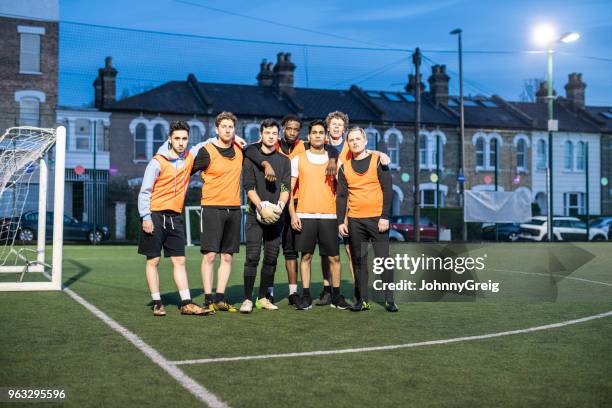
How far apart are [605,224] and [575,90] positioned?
2153 cm

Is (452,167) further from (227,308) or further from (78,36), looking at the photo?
(227,308)

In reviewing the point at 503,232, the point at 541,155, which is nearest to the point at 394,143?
the point at 541,155

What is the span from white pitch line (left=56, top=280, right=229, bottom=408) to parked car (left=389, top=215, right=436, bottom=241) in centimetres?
Answer: 2779

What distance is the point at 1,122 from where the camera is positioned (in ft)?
123

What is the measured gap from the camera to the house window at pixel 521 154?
167 feet

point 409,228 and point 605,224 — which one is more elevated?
point 605,224

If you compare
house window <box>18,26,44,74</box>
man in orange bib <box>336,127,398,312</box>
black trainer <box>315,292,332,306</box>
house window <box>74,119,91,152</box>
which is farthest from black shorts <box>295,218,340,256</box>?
house window <box>18,26,44,74</box>

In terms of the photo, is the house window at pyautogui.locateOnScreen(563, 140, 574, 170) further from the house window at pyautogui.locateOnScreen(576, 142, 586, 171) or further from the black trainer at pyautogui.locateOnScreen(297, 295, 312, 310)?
the black trainer at pyautogui.locateOnScreen(297, 295, 312, 310)

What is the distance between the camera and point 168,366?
18.3 ft

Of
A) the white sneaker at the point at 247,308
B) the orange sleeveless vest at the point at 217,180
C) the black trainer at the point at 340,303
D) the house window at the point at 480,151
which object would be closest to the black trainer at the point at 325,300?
the black trainer at the point at 340,303

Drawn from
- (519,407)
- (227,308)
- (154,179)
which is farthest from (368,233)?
(519,407)

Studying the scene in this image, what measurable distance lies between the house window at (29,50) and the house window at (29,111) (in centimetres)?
152

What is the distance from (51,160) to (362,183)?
95.9 ft

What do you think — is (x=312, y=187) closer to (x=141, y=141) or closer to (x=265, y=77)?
(x=141, y=141)
